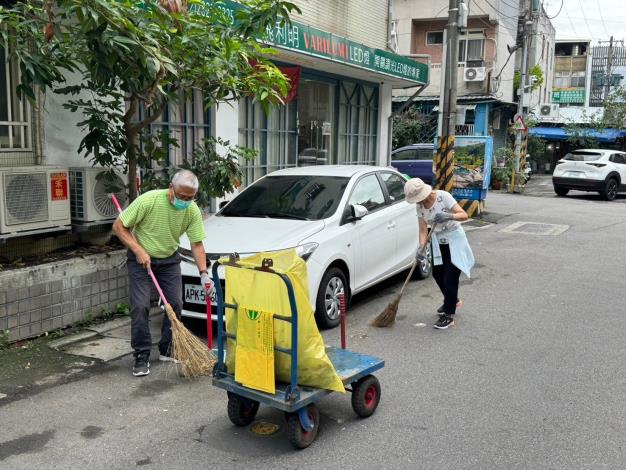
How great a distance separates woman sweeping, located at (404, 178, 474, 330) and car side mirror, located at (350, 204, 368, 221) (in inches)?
21.3

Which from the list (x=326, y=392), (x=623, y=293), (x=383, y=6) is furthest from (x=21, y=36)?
(x=383, y=6)

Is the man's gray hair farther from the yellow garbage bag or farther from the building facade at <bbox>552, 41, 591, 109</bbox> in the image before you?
the building facade at <bbox>552, 41, 591, 109</bbox>

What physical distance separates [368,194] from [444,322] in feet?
5.87

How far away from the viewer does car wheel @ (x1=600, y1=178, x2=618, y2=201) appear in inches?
819

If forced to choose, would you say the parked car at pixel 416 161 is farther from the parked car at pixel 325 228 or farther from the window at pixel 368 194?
the window at pixel 368 194

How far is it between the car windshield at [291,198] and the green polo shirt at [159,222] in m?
1.77

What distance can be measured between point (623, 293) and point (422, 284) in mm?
2535

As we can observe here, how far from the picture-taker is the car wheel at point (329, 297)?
6207mm

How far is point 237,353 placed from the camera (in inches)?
157

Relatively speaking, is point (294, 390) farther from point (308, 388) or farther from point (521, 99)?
point (521, 99)

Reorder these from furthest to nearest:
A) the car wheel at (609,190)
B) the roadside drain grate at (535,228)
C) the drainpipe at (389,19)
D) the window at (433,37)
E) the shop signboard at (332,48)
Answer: the window at (433,37) < the car wheel at (609,190) < the drainpipe at (389,19) < the roadside drain grate at (535,228) < the shop signboard at (332,48)

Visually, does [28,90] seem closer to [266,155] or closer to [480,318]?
[480,318]

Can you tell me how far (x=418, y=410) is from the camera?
4.51 m

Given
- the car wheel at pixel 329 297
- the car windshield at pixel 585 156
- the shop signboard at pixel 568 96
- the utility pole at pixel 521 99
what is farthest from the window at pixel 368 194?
the shop signboard at pixel 568 96
